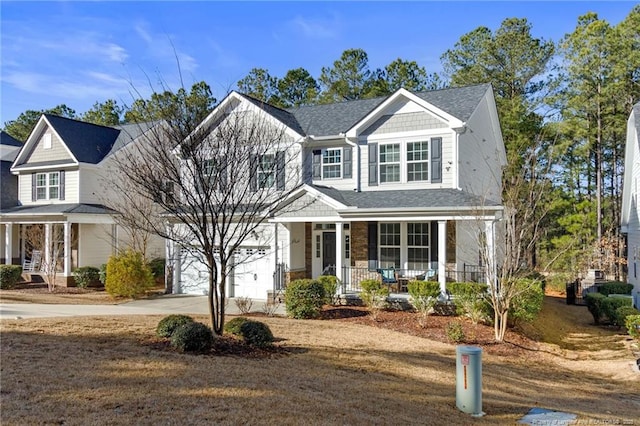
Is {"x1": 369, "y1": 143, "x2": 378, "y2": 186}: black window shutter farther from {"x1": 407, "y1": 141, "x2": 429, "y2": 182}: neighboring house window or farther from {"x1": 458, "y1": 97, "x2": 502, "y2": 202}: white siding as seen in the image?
{"x1": 458, "y1": 97, "x2": 502, "y2": 202}: white siding

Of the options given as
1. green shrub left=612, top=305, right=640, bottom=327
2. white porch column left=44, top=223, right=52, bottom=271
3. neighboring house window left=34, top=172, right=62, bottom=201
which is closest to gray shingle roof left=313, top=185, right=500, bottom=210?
green shrub left=612, top=305, right=640, bottom=327

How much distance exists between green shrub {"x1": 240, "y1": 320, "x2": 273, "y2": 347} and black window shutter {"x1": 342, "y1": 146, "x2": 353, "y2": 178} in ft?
35.6

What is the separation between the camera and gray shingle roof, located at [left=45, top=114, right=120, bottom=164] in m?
25.7

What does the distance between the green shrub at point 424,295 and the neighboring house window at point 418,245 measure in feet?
9.41

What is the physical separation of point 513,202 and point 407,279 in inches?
217

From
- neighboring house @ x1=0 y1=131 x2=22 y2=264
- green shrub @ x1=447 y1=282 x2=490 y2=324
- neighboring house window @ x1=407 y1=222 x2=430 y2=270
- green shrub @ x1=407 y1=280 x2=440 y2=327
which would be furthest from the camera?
neighboring house @ x1=0 y1=131 x2=22 y2=264

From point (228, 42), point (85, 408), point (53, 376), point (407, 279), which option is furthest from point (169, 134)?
point (407, 279)

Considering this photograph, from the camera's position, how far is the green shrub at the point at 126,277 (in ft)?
64.7

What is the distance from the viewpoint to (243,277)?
20.5 m

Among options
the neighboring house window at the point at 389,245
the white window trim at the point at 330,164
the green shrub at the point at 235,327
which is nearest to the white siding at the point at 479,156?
the neighboring house window at the point at 389,245

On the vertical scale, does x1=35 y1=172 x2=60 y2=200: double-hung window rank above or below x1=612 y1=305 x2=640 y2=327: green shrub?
above

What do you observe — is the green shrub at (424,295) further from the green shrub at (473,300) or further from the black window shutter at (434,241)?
the black window shutter at (434,241)

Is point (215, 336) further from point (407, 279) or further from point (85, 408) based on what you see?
point (407, 279)

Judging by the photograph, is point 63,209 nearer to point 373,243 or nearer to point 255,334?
point 373,243
